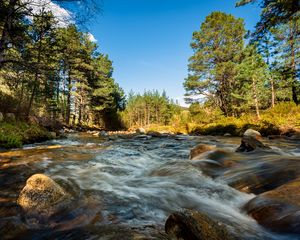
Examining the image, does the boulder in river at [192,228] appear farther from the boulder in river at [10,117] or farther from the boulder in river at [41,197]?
the boulder in river at [10,117]

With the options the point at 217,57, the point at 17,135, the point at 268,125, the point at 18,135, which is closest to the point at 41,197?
the point at 17,135

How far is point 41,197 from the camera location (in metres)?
3.14

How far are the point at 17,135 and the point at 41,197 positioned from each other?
7.97 metres

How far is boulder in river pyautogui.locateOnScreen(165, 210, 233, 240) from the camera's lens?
1.90 metres

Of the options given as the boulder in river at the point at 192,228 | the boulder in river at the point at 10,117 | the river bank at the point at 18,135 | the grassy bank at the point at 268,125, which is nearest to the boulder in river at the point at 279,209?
the boulder in river at the point at 192,228

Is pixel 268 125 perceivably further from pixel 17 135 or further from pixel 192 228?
pixel 192 228

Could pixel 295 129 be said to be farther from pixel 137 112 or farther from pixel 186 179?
pixel 137 112

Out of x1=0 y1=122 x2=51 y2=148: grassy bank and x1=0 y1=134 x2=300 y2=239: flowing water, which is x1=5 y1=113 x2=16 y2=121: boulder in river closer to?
x1=0 y1=122 x2=51 y2=148: grassy bank

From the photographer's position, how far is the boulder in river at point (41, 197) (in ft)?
9.84

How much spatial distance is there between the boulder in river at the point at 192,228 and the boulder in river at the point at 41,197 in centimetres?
171

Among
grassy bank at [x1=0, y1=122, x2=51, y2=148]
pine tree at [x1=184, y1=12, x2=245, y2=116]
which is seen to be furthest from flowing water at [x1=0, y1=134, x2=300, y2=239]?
pine tree at [x1=184, y1=12, x2=245, y2=116]

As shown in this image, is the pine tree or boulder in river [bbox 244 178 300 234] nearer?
boulder in river [bbox 244 178 300 234]

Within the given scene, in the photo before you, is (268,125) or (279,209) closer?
(279,209)

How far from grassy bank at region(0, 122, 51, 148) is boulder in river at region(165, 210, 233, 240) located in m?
8.53
